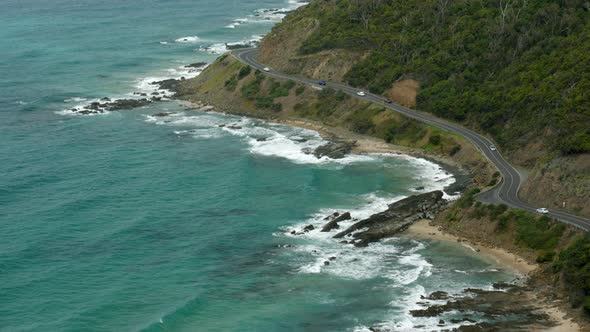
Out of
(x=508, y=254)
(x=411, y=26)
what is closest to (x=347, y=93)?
(x=411, y=26)

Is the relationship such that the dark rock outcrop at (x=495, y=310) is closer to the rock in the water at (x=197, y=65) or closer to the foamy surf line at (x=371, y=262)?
the foamy surf line at (x=371, y=262)

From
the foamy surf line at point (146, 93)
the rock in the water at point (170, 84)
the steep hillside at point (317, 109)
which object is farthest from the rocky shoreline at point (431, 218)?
the rock in the water at point (170, 84)

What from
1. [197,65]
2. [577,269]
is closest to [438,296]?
[577,269]

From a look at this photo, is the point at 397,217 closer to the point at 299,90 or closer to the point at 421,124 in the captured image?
the point at 421,124

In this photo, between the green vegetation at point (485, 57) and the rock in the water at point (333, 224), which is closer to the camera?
the rock in the water at point (333, 224)

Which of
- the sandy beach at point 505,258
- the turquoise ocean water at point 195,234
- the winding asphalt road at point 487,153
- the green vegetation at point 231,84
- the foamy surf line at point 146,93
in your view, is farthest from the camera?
the green vegetation at point 231,84

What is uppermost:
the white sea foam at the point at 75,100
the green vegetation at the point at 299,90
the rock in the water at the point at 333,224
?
the green vegetation at the point at 299,90
